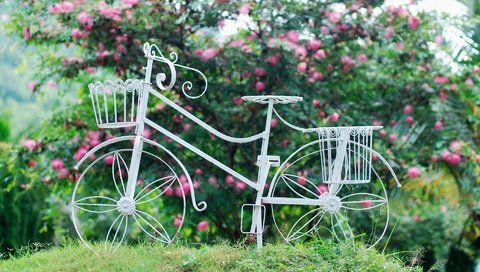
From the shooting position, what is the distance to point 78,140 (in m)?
7.70

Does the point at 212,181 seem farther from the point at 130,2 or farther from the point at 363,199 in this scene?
the point at 130,2

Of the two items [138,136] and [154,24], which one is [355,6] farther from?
[138,136]

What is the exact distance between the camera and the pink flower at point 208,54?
7.35 m

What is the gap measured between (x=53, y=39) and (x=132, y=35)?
2.45ft

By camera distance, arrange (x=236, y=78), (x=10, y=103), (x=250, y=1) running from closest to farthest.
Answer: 1. (x=250, y=1)
2. (x=236, y=78)
3. (x=10, y=103)

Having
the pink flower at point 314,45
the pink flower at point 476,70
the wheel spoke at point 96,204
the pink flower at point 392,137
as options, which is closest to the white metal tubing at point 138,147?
the wheel spoke at point 96,204

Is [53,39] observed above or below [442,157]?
above

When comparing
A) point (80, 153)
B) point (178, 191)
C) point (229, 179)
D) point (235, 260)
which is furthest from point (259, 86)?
point (235, 260)

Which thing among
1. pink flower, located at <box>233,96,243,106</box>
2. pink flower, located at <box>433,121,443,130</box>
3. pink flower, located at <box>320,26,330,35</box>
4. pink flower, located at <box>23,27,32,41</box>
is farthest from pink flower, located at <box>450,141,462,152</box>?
pink flower, located at <box>23,27,32,41</box>

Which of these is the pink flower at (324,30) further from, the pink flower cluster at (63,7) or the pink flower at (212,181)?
the pink flower cluster at (63,7)

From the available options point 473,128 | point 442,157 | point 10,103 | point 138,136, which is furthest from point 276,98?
point 10,103

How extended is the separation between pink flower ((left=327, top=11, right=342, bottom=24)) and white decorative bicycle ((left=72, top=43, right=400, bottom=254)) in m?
1.00

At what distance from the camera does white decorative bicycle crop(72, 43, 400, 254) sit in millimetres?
5270

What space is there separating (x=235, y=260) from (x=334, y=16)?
2951 mm
